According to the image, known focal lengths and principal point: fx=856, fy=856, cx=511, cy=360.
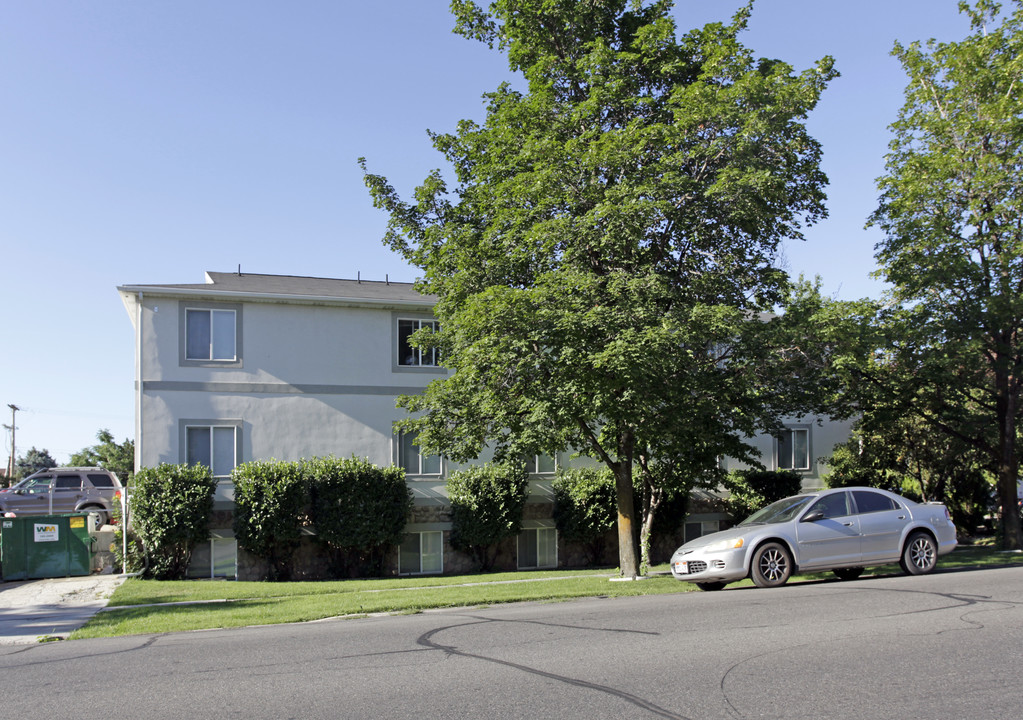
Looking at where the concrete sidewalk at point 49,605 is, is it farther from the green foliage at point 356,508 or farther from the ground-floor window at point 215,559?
the green foliage at point 356,508

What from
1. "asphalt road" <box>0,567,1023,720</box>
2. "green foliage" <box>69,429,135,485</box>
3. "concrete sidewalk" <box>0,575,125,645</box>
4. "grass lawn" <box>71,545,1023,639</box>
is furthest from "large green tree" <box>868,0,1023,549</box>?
"green foliage" <box>69,429,135,485</box>

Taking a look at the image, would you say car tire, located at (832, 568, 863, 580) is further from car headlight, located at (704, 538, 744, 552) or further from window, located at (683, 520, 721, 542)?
window, located at (683, 520, 721, 542)

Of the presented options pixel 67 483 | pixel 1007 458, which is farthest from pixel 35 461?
pixel 1007 458

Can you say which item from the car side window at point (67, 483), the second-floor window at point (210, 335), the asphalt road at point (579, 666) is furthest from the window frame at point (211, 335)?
the asphalt road at point (579, 666)

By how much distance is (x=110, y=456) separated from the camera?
58.6 m

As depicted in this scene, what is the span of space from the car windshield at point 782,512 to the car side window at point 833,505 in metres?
0.16

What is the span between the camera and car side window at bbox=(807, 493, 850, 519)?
42.6ft

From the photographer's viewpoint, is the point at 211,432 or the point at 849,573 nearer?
the point at 849,573

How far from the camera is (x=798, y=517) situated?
12.8 m

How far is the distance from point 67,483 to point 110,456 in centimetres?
3329

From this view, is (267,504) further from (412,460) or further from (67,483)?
(67,483)

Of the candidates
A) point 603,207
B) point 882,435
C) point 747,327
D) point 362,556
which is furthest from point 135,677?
point 882,435

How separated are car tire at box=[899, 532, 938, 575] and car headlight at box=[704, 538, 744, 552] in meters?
2.86

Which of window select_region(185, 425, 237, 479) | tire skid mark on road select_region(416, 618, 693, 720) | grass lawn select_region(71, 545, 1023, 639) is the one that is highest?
window select_region(185, 425, 237, 479)
